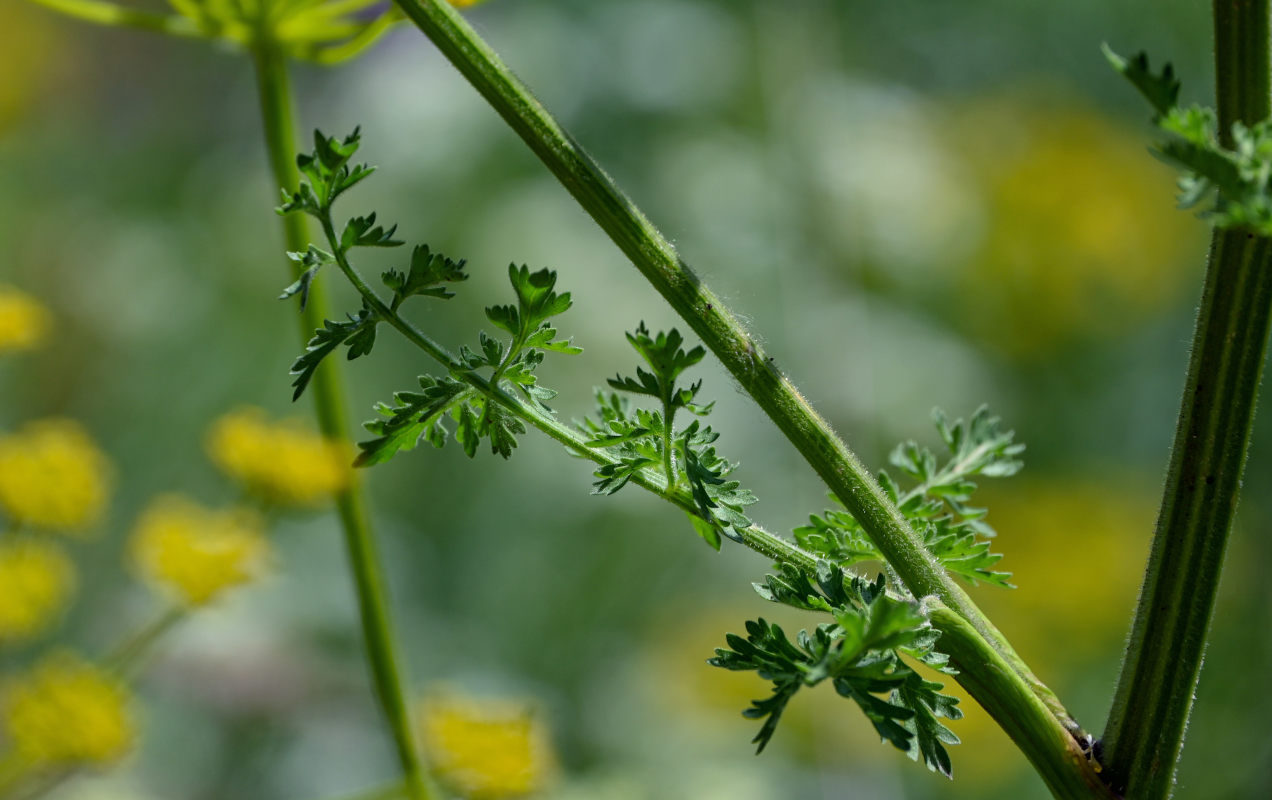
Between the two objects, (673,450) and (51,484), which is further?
(51,484)

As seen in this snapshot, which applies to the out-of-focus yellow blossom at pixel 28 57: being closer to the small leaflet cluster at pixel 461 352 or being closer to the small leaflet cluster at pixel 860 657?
the small leaflet cluster at pixel 461 352

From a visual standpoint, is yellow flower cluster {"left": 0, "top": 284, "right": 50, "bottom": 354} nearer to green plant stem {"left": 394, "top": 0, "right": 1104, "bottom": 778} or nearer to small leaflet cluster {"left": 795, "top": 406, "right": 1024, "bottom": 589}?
green plant stem {"left": 394, "top": 0, "right": 1104, "bottom": 778}

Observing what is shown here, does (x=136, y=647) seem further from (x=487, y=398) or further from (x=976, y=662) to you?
(x=976, y=662)

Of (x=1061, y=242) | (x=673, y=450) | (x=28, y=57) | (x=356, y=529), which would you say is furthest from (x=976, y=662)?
(x=28, y=57)

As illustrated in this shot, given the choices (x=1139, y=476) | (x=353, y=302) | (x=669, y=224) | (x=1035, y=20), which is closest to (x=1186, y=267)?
(x=1139, y=476)

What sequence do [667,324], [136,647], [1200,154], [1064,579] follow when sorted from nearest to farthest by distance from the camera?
[1200,154] → [136,647] → [1064,579] → [667,324]

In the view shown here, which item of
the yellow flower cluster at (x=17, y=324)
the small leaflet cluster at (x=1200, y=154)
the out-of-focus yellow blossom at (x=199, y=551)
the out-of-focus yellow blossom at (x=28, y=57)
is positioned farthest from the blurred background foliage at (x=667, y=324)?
the small leaflet cluster at (x=1200, y=154)

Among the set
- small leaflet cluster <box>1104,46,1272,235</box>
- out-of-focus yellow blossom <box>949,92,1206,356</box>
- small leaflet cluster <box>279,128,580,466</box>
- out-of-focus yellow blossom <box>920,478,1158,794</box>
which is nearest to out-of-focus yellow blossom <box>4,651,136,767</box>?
small leaflet cluster <box>279,128,580,466</box>
